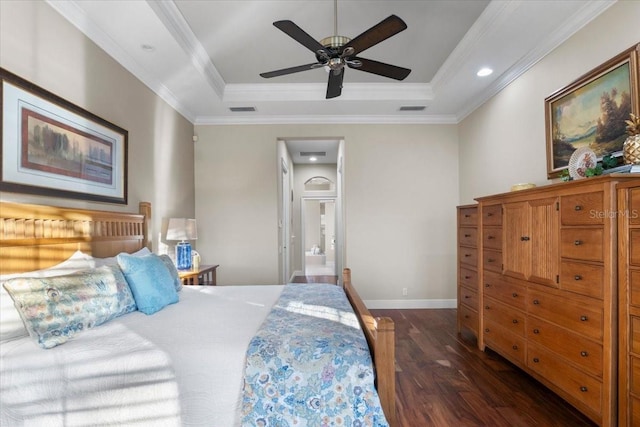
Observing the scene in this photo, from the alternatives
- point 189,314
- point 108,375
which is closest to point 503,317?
point 189,314

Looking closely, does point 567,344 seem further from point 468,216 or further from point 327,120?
point 327,120

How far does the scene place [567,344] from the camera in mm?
2062

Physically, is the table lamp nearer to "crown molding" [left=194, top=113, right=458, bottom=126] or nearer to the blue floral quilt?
"crown molding" [left=194, top=113, right=458, bottom=126]

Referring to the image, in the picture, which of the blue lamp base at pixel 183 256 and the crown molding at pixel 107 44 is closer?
the crown molding at pixel 107 44

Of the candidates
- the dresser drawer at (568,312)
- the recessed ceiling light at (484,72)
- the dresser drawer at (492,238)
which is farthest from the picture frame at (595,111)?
the dresser drawer at (568,312)

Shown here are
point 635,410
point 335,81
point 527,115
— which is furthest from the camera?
point 527,115

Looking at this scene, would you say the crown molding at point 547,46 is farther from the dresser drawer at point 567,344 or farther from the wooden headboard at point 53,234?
the wooden headboard at point 53,234

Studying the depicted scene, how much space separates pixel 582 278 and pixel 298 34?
92.8 inches

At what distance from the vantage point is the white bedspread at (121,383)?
140 centimetres

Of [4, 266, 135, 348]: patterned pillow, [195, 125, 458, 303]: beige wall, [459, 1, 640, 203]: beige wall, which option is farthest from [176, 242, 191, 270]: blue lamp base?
[459, 1, 640, 203]: beige wall

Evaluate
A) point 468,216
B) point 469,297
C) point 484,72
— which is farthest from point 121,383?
point 484,72

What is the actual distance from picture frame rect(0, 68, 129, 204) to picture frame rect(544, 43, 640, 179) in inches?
150

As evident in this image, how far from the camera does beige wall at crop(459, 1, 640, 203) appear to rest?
2307 millimetres

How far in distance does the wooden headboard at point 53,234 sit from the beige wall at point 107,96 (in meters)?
0.11
